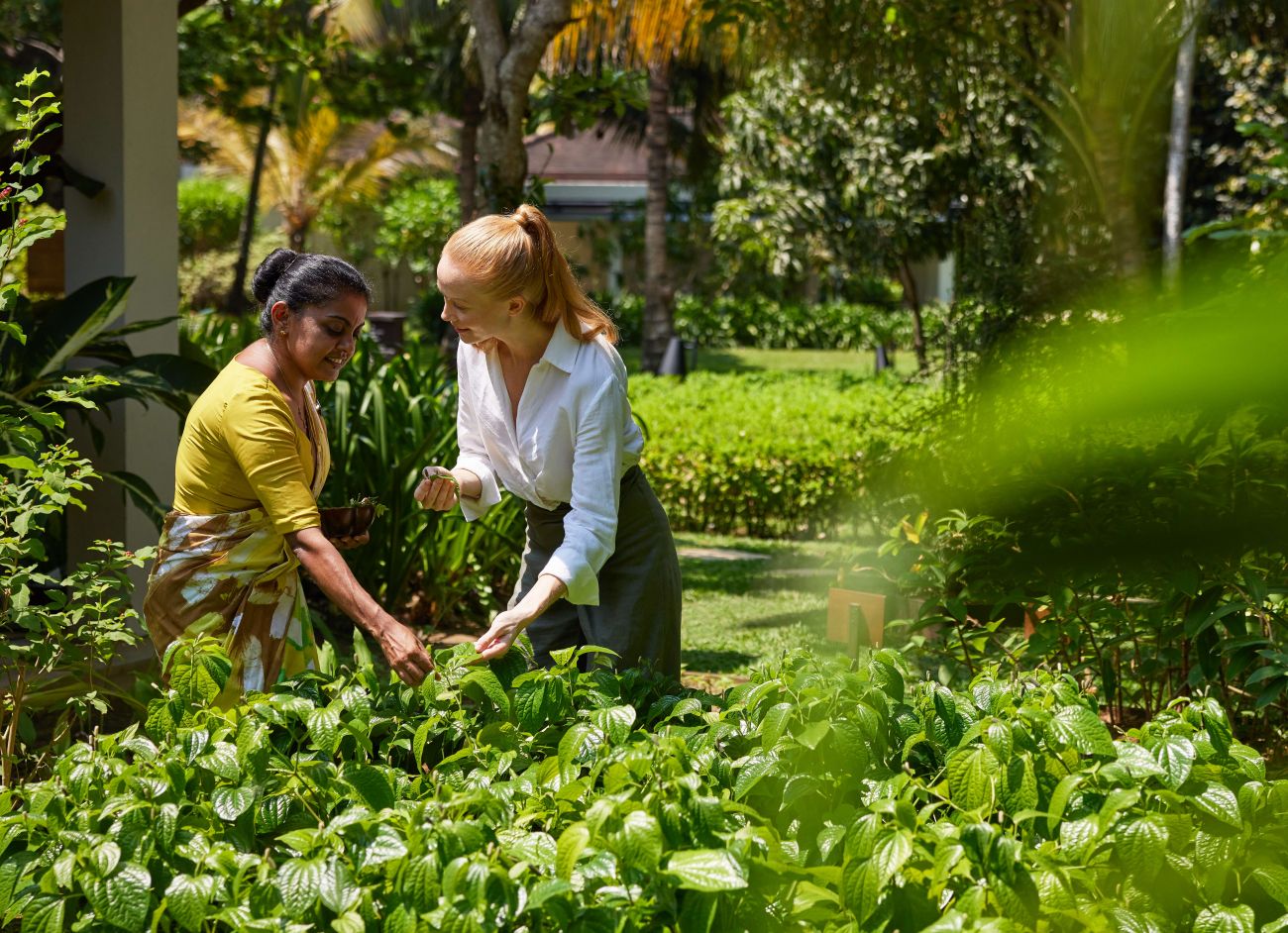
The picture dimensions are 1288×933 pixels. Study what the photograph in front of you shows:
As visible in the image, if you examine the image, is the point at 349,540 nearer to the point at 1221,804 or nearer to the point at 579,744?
the point at 579,744

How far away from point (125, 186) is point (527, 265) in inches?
115

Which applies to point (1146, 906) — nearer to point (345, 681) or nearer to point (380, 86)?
point (345, 681)

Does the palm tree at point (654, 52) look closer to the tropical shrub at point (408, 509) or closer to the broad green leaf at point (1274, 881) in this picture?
the tropical shrub at point (408, 509)

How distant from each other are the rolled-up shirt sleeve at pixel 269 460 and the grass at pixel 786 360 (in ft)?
62.3

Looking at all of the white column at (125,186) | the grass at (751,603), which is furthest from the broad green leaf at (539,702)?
the white column at (125,186)

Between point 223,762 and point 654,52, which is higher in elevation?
point 654,52

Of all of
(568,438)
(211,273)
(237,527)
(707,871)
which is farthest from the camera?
(211,273)

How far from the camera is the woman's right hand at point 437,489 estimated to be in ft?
9.22

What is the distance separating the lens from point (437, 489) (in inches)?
112

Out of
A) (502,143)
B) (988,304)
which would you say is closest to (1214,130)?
(988,304)

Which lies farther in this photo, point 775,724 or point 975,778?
point 775,724

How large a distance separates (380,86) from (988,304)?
5.60 metres

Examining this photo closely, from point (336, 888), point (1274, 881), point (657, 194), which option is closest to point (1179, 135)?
point (657, 194)

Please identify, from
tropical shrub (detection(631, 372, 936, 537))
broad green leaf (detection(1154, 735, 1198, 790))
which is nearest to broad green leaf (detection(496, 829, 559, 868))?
broad green leaf (detection(1154, 735, 1198, 790))
